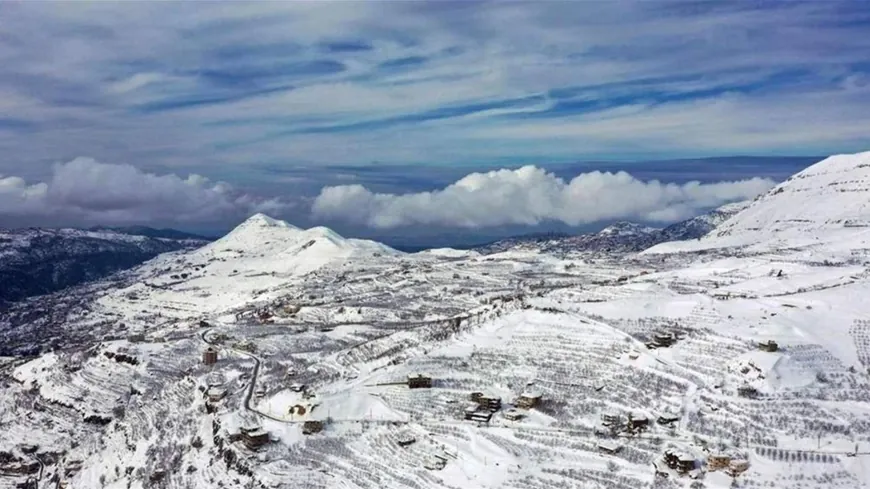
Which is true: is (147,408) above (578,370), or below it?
below

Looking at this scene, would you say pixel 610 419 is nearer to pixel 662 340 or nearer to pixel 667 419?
pixel 667 419

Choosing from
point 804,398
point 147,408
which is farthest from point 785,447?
point 147,408

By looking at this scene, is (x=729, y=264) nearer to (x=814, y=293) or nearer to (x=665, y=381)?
(x=814, y=293)

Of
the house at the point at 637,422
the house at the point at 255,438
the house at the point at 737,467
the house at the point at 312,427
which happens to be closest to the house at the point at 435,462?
the house at the point at 312,427

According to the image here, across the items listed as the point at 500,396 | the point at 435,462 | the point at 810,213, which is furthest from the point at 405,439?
the point at 810,213

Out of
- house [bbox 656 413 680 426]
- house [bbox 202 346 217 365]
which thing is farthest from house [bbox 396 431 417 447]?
house [bbox 202 346 217 365]

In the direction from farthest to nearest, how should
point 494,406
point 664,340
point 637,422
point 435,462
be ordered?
point 664,340
point 494,406
point 637,422
point 435,462
